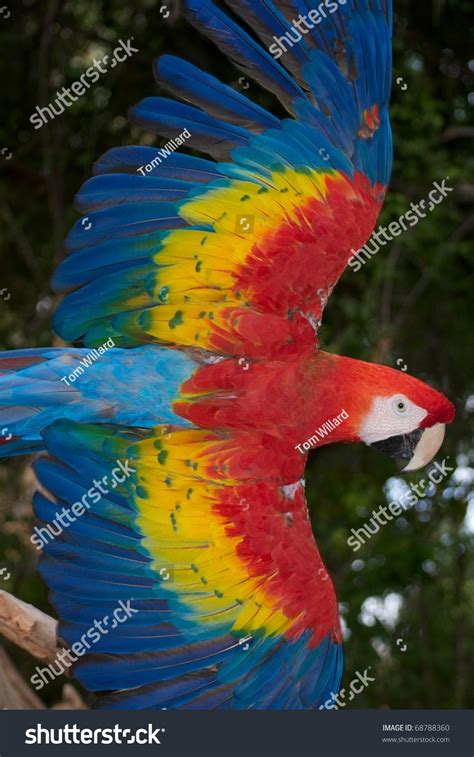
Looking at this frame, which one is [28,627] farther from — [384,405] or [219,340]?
[384,405]

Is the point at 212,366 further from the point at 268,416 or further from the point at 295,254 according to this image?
the point at 295,254

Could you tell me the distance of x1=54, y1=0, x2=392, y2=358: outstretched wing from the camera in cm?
188

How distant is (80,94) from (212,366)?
4.87ft

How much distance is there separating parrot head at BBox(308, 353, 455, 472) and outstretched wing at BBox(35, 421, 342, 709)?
0.17 m

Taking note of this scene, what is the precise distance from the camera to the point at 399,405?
1.99 m

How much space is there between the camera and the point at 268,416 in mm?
1945

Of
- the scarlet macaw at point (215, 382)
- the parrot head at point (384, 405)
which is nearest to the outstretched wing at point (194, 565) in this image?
the scarlet macaw at point (215, 382)

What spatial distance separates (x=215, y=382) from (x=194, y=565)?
14.6 inches

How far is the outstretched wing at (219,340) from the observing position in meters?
1.88

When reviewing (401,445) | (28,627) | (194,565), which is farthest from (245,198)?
(28,627)

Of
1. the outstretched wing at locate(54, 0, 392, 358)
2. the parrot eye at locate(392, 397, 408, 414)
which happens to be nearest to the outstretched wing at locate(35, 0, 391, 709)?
the outstretched wing at locate(54, 0, 392, 358)

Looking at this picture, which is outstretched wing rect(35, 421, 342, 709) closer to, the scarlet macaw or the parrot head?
the scarlet macaw

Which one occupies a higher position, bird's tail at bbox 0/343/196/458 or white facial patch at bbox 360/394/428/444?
bird's tail at bbox 0/343/196/458

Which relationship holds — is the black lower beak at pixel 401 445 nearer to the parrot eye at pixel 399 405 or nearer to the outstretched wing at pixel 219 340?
the parrot eye at pixel 399 405
